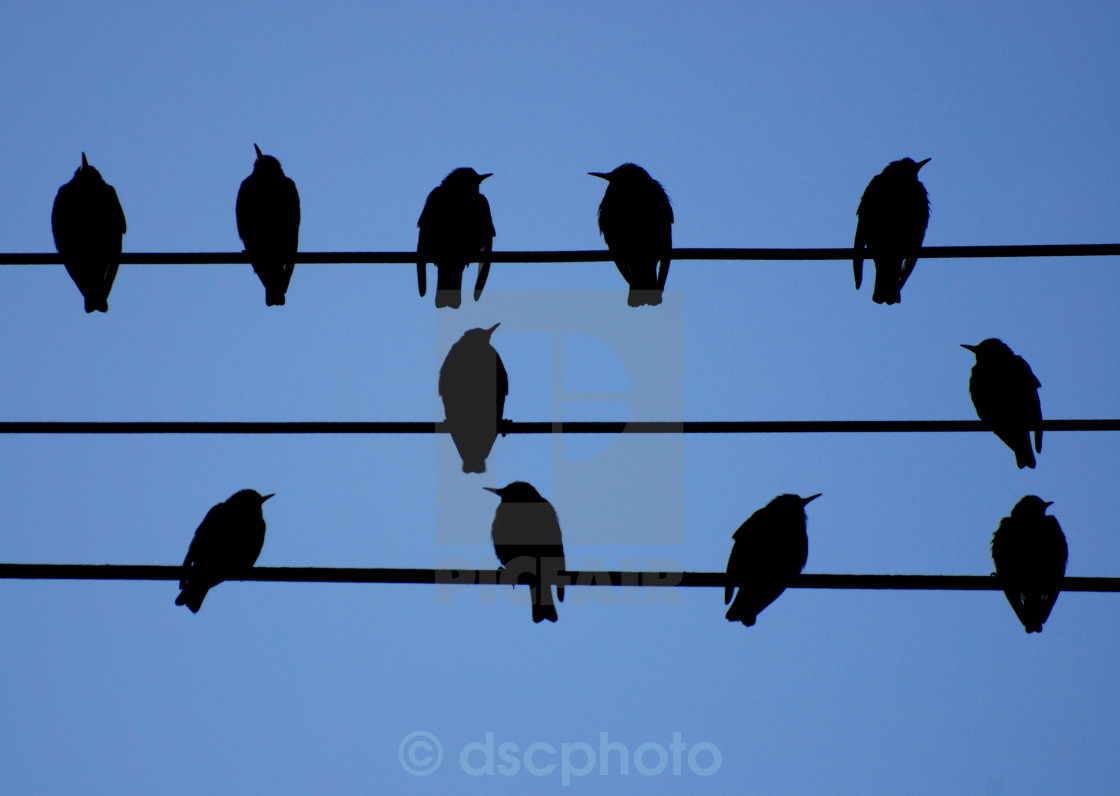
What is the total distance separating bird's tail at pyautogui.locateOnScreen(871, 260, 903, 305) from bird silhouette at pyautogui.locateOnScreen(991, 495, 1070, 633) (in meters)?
1.57

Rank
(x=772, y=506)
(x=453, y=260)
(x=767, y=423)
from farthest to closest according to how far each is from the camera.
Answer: (x=453, y=260) → (x=772, y=506) → (x=767, y=423)

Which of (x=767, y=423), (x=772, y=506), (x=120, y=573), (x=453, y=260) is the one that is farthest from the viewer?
(x=453, y=260)

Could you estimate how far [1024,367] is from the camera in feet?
22.5

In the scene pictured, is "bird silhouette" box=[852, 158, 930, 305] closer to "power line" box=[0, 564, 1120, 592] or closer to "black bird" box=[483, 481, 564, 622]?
"black bird" box=[483, 481, 564, 622]

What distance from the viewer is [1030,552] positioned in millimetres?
6699

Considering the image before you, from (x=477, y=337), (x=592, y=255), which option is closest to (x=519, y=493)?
(x=477, y=337)

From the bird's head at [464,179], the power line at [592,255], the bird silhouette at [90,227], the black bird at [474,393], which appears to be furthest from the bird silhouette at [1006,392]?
the bird silhouette at [90,227]

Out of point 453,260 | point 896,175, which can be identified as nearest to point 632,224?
point 453,260

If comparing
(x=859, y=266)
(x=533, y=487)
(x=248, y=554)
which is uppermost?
(x=859, y=266)

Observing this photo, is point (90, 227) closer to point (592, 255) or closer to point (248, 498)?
point (248, 498)

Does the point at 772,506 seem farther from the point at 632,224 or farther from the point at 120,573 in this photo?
the point at 120,573

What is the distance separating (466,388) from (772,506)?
205 centimetres

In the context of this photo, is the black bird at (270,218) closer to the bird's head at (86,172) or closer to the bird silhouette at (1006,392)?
the bird's head at (86,172)

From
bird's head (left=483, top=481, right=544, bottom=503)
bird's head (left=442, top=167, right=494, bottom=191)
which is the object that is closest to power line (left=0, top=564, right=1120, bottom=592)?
bird's head (left=483, top=481, right=544, bottom=503)
